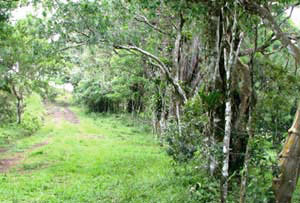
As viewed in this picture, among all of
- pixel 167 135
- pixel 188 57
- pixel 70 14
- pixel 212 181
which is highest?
pixel 70 14

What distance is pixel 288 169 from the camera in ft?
18.3

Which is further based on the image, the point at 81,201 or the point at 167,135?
the point at 167,135

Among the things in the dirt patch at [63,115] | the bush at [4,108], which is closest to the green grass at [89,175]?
the bush at [4,108]

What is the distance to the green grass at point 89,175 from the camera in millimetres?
7711

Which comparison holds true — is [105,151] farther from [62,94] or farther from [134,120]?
[62,94]

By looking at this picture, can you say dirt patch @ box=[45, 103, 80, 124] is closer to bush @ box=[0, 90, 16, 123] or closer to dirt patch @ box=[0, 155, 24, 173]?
bush @ box=[0, 90, 16, 123]

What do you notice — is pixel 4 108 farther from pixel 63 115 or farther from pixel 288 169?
pixel 63 115

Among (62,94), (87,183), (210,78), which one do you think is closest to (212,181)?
(210,78)

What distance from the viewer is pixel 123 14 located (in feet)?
33.4

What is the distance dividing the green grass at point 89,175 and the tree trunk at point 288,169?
6.62 ft

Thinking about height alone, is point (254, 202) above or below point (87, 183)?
above

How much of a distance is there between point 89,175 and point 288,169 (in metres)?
6.38

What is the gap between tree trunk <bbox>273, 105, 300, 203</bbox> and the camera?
5570 millimetres

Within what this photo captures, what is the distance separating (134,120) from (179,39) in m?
18.7
